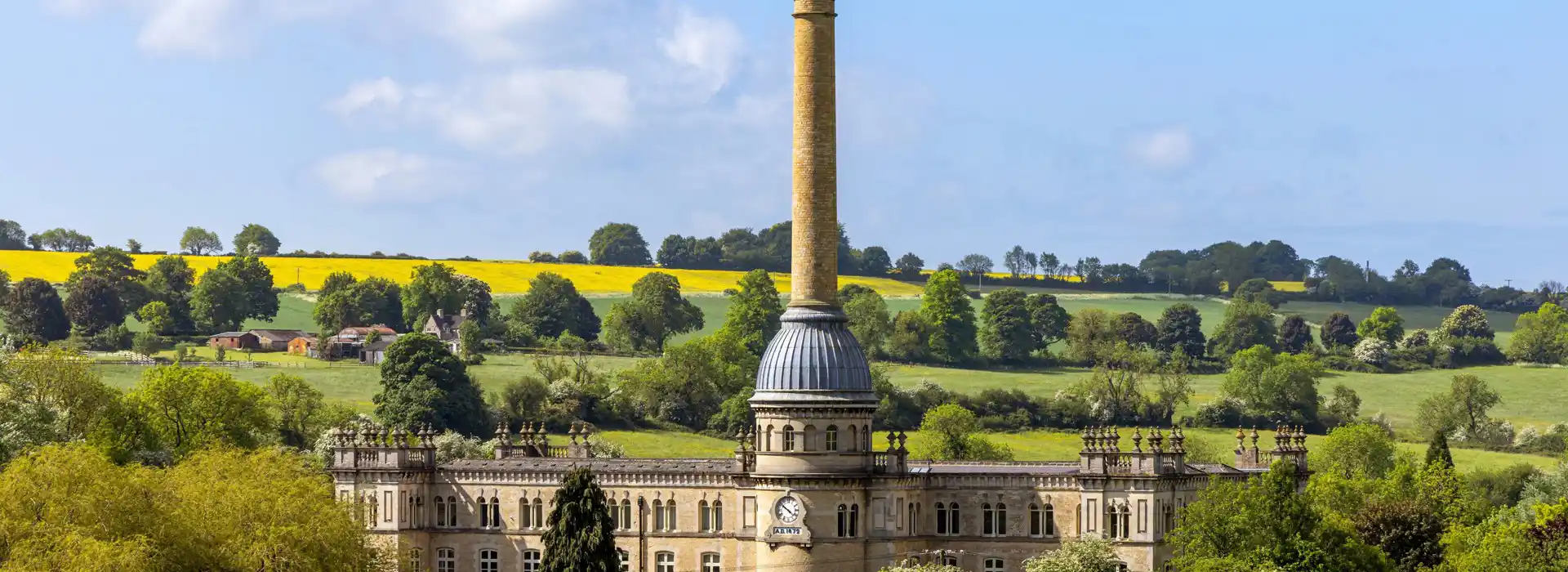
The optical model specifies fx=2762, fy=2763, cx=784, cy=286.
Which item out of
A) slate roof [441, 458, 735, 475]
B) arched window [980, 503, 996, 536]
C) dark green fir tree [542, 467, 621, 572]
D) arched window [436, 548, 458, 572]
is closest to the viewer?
dark green fir tree [542, 467, 621, 572]

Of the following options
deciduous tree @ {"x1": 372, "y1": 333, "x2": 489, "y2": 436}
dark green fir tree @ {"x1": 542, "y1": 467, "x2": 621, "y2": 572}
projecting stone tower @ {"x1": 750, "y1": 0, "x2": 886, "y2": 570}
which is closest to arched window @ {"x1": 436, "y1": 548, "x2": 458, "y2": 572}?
projecting stone tower @ {"x1": 750, "y1": 0, "x2": 886, "y2": 570}

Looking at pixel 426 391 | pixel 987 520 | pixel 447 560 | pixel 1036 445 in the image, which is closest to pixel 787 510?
pixel 987 520

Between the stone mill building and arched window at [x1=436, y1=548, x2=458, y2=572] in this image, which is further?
arched window at [x1=436, y1=548, x2=458, y2=572]

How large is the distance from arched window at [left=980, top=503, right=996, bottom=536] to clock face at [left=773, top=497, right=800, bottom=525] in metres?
8.46

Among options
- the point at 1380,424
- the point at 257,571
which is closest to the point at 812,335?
the point at 257,571

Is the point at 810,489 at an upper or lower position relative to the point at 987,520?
upper

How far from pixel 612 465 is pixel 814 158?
17.1 meters

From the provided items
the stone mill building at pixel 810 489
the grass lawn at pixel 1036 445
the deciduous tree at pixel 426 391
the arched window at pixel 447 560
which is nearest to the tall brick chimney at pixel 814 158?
the stone mill building at pixel 810 489

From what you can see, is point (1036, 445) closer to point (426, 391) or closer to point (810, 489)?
point (426, 391)

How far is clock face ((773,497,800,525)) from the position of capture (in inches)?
4441

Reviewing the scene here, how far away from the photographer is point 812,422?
371 feet

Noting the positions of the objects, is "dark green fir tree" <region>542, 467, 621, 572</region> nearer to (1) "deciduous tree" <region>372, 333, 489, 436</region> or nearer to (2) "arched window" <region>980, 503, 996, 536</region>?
(2) "arched window" <region>980, 503, 996, 536</region>

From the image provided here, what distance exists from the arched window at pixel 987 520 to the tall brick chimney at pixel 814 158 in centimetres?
1065

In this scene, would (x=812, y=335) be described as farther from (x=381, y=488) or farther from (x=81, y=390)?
(x=81, y=390)
